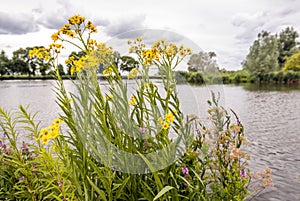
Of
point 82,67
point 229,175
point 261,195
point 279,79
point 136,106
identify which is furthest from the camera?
point 279,79

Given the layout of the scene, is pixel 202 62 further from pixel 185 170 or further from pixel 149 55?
pixel 185 170

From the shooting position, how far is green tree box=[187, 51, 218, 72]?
2162 millimetres

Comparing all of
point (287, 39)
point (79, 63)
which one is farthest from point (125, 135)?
point (287, 39)

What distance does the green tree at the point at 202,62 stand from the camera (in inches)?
85.1

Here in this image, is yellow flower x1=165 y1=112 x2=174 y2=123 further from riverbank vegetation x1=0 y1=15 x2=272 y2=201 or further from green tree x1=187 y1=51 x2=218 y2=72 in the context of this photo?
green tree x1=187 y1=51 x2=218 y2=72

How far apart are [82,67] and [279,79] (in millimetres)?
39721

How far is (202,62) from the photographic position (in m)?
2.26

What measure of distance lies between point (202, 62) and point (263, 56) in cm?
4820

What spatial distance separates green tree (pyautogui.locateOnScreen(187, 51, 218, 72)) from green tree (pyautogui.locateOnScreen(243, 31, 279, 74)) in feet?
142

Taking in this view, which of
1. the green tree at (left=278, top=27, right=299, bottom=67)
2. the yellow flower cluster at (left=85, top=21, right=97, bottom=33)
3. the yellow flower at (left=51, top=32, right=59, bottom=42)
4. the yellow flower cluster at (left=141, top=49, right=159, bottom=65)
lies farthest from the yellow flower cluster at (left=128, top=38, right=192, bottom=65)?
the green tree at (left=278, top=27, right=299, bottom=67)

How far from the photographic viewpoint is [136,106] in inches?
75.9

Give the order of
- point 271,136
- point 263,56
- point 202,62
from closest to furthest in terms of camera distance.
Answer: point 202,62
point 271,136
point 263,56

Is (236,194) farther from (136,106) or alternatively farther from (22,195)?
(22,195)

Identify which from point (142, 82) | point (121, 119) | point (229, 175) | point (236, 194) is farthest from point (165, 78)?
point (236, 194)
